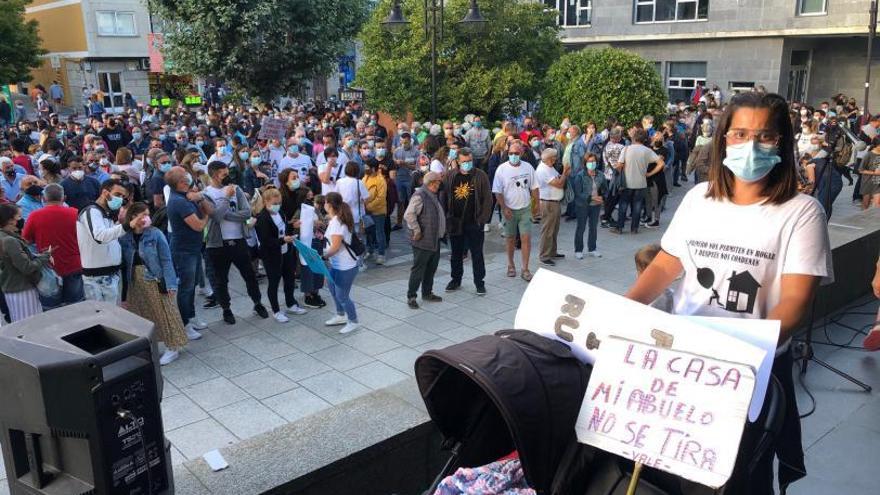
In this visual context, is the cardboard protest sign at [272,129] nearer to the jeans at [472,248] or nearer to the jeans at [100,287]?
the jeans at [472,248]

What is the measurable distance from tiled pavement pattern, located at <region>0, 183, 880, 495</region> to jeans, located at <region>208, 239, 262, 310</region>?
0.43 m

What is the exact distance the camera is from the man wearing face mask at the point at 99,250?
22.2 feet

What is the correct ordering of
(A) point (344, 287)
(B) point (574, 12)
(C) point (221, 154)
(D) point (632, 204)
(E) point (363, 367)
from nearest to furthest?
(E) point (363, 367)
(A) point (344, 287)
(C) point (221, 154)
(D) point (632, 204)
(B) point (574, 12)

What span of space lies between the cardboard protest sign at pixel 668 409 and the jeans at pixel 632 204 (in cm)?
1108

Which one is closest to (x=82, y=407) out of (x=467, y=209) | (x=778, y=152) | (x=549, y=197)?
(x=778, y=152)

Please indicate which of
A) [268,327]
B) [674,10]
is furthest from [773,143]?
[674,10]

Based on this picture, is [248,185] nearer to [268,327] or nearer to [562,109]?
[268,327]

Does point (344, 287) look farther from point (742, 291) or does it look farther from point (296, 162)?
point (742, 291)

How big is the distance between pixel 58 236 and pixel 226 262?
1.84 metres

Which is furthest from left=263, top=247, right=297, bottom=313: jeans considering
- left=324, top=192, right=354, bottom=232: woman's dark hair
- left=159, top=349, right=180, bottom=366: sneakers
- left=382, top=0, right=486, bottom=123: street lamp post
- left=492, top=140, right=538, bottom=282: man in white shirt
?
left=382, top=0, right=486, bottom=123: street lamp post

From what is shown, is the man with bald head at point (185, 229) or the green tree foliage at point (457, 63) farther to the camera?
the green tree foliage at point (457, 63)

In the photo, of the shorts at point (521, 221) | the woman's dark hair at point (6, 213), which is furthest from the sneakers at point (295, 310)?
the woman's dark hair at point (6, 213)

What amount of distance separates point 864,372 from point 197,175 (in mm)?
8712

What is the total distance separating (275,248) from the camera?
8.70 meters
